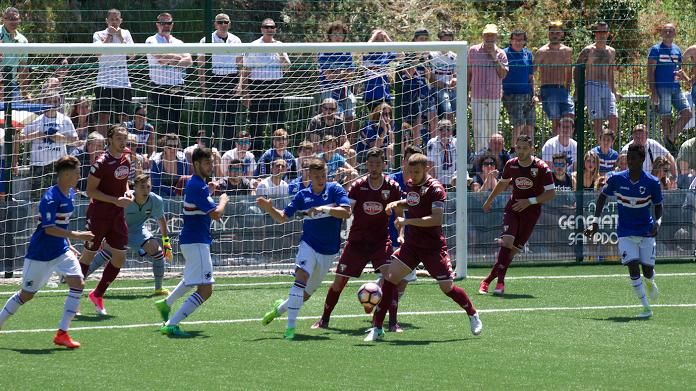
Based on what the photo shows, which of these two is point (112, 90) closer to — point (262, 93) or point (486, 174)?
point (262, 93)

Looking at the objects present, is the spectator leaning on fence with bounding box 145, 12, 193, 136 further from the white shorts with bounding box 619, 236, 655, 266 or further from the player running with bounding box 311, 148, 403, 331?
the white shorts with bounding box 619, 236, 655, 266

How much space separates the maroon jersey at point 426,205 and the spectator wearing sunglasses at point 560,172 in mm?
6027

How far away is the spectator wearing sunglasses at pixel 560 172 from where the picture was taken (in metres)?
12.3

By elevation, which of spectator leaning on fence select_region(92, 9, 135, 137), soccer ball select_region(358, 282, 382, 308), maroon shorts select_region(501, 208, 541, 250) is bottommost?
soccer ball select_region(358, 282, 382, 308)

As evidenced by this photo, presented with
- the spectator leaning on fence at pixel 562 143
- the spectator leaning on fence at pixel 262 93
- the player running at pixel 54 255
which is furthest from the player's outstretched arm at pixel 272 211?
the spectator leaning on fence at pixel 562 143

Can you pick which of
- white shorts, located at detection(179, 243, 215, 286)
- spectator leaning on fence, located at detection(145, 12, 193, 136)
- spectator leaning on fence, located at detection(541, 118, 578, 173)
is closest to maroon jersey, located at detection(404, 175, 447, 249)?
white shorts, located at detection(179, 243, 215, 286)

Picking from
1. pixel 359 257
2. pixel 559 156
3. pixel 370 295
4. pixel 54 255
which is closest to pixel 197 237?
pixel 54 255

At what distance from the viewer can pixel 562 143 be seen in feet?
40.8

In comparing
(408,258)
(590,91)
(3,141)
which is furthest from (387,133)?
(3,141)

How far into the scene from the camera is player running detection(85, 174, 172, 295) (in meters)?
9.34

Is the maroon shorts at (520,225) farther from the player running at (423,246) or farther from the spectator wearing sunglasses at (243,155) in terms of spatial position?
the spectator wearing sunglasses at (243,155)

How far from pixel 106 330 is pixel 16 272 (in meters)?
4.49

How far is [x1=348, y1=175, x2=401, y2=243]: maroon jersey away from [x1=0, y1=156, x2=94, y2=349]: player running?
2.55 m

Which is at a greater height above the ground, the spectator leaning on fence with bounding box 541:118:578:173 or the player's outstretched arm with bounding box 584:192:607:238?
the spectator leaning on fence with bounding box 541:118:578:173
